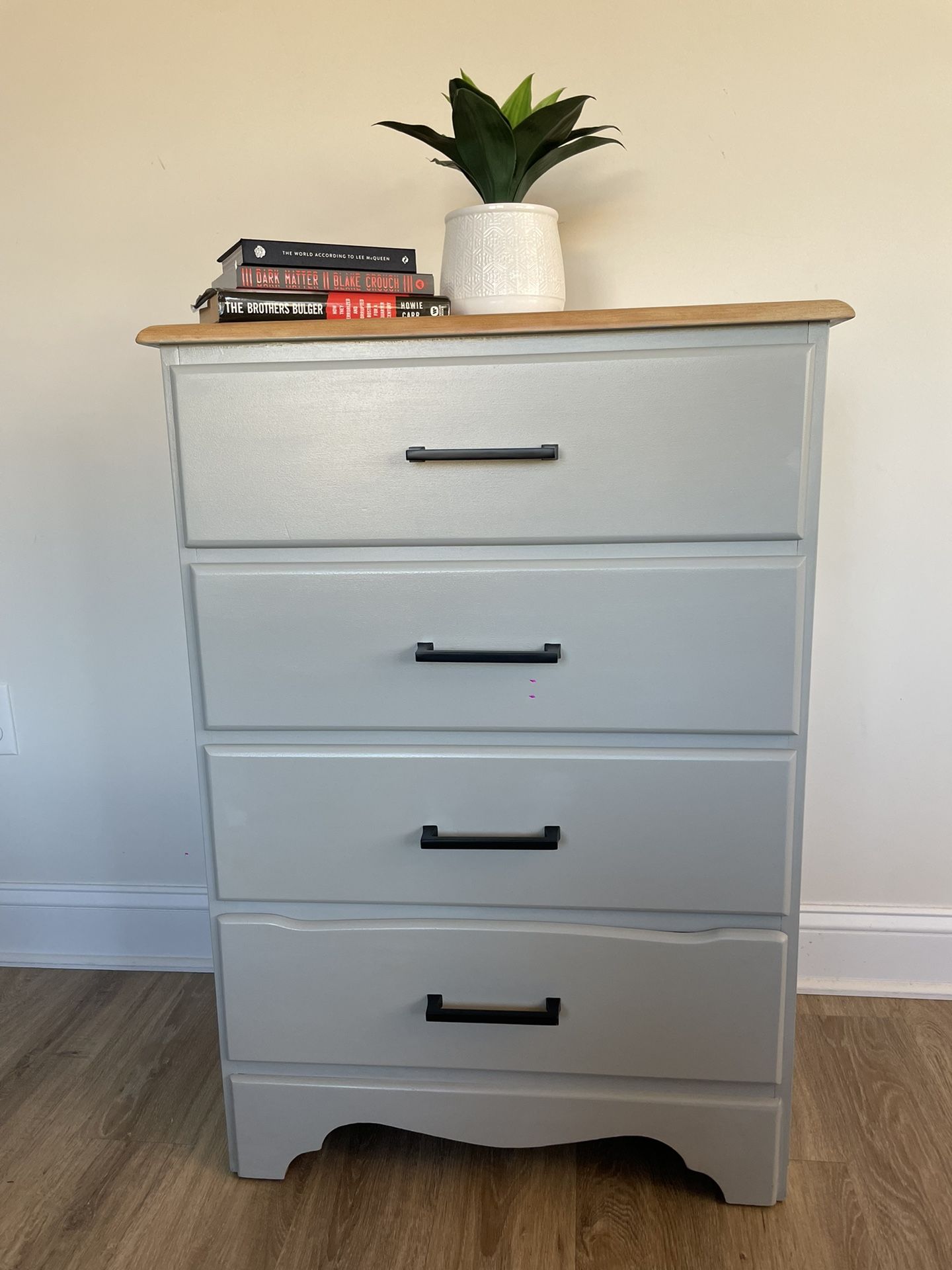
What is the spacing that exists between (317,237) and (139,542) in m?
0.57

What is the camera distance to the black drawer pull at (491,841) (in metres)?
1.03

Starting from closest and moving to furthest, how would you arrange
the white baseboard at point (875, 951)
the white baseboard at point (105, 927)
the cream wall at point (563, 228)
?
1. the cream wall at point (563, 228)
2. the white baseboard at point (875, 951)
3. the white baseboard at point (105, 927)

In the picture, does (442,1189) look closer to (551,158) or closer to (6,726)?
(6,726)

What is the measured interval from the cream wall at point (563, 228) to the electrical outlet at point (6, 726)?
3.1 inches

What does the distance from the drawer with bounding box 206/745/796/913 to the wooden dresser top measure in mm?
448

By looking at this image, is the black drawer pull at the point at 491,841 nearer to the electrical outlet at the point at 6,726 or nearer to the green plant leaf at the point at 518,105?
the green plant leaf at the point at 518,105

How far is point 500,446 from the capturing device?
970mm

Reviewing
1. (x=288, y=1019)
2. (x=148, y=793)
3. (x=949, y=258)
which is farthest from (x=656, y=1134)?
(x=949, y=258)

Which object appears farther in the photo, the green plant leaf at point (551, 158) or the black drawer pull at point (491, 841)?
the green plant leaf at point (551, 158)

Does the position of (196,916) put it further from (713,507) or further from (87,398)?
(713,507)

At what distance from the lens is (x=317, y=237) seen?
143 cm

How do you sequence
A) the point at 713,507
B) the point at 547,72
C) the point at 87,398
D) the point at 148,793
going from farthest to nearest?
the point at 148,793 → the point at 87,398 → the point at 547,72 → the point at 713,507

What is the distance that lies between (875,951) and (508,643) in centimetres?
99

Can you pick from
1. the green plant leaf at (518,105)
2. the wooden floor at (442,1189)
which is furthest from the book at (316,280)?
the wooden floor at (442,1189)
